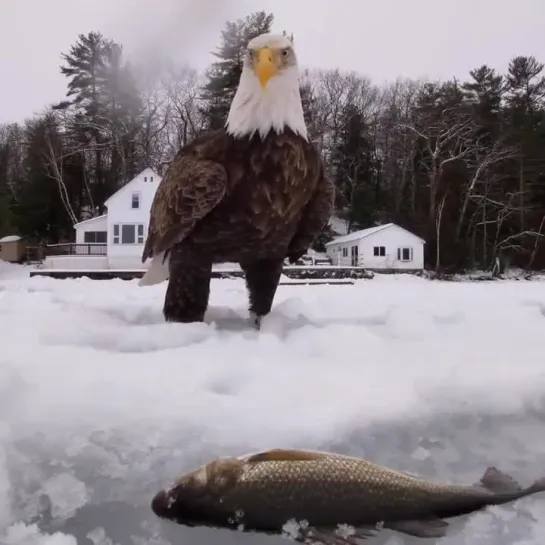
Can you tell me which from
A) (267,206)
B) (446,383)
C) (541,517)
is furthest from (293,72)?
(541,517)

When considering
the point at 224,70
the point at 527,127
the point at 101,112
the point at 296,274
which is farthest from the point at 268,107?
the point at 527,127

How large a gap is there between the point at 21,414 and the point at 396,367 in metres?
1.04

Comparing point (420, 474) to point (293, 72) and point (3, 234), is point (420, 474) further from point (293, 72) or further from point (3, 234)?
point (3, 234)

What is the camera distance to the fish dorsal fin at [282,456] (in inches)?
40.8

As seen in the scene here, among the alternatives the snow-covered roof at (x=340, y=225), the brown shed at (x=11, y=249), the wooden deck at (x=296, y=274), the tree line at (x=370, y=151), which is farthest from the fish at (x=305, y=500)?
the snow-covered roof at (x=340, y=225)

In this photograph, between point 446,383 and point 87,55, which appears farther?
point 87,55

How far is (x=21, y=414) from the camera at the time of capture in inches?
48.5

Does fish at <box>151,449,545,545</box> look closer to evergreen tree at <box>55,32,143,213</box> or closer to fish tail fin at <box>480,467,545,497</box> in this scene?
fish tail fin at <box>480,467,545,497</box>

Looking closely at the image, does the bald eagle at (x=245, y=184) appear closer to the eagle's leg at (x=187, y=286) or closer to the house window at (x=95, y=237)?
the eagle's leg at (x=187, y=286)

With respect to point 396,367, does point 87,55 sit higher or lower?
higher

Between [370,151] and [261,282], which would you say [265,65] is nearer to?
[261,282]

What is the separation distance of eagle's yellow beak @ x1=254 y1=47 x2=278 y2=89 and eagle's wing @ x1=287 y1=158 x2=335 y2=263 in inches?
17.4

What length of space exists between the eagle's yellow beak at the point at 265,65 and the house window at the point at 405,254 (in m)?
18.2

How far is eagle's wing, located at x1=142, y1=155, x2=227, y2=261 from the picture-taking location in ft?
7.45
